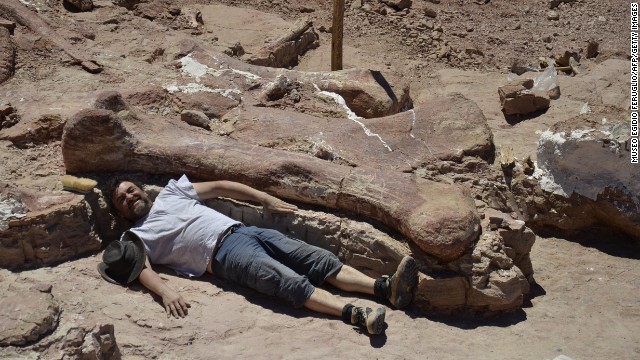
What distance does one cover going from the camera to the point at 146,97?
579cm

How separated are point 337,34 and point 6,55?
124 inches

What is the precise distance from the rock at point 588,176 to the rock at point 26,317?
319 centimetres

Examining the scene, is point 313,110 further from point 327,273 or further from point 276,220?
point 327,273

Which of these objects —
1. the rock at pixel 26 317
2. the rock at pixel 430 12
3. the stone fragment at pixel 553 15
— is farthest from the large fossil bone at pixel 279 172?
the stone fragment at pixel 553 15

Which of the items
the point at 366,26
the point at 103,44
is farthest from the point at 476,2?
the point at 103,44

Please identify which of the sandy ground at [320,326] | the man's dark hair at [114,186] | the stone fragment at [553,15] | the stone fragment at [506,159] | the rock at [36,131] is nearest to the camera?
the sandy ground at [320,326]

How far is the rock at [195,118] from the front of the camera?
5.54 meters

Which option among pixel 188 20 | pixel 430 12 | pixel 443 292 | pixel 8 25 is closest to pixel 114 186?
pixel 443 292

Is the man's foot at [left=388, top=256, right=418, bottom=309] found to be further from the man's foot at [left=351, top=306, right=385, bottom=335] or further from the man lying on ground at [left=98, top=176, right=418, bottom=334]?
the man's foot at [left=351, top=306, right=385, bottom=335]

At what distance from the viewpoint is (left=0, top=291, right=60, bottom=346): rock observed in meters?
3.36

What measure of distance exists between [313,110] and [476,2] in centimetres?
505

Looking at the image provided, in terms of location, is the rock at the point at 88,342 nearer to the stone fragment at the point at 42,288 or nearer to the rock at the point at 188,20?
the stone fragment at the point at 42,288

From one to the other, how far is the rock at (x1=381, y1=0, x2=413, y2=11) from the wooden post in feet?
6.77

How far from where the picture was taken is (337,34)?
7.84 m
